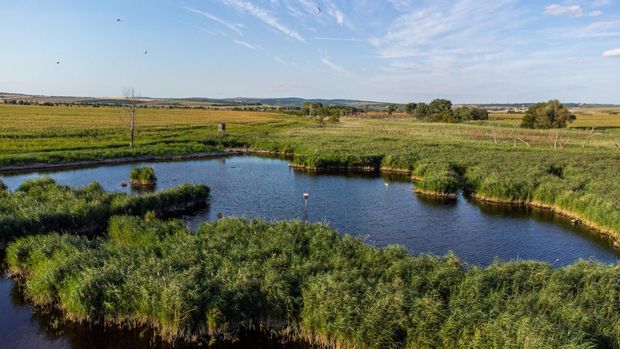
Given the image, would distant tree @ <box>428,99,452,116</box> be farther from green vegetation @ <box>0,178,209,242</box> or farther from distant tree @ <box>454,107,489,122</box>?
green vegetation @ <box>0,178,209,242</box>

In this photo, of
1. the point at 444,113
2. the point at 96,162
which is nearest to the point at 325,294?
the point at 96,162

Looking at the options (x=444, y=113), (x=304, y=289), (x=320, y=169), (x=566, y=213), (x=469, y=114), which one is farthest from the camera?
(x=469, y=114)

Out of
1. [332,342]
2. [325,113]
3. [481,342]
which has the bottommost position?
[332,342]

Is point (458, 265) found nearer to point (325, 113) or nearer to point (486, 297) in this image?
point (486, 297)

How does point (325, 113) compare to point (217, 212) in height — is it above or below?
above

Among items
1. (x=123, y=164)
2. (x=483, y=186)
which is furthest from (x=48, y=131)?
(x=483, y=186)

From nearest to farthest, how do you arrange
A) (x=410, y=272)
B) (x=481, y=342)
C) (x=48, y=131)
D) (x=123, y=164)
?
1. (x=481, y=342)
2. (x=410, y=272)
3. (x=123, y=164)
4. (x=48, y=131)

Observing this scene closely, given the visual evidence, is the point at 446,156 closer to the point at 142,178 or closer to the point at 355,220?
the point at 355,220

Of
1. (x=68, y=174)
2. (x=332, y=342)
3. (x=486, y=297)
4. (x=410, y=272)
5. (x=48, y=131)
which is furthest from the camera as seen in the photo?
(x=48, y=131)
